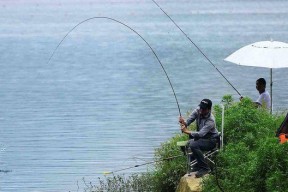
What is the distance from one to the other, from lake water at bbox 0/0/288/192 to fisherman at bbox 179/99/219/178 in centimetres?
639

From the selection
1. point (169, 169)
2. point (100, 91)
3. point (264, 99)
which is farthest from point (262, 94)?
point (100, 91)

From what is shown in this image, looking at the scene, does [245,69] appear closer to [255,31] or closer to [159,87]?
[159,87]

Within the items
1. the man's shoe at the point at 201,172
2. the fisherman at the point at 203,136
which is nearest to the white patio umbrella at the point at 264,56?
the fisherman at the point at 203,136

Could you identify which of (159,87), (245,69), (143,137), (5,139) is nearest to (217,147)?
(143,137)

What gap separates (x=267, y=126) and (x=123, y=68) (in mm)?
34375

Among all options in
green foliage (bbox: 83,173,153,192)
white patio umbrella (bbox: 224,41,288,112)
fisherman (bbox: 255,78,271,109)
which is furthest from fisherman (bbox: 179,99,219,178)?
→ green foliage (bbox: 83,173,153,192)

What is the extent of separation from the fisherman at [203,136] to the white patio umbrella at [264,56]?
241 centimetres

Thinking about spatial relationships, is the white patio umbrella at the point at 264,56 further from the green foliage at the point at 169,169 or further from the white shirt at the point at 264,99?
the green foliage at the point at 169,169

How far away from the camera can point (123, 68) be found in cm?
4519

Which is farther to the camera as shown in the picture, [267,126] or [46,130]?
[46,130]

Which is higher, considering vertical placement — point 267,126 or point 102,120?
point 267,126

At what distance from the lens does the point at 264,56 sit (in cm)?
1269

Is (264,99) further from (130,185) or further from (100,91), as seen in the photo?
(100,91)

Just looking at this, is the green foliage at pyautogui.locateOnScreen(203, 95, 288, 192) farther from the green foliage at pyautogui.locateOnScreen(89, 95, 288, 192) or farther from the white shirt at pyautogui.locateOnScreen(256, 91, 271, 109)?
the white shirt at pyautogui.locateOnScreen(256, 91, 271, 109)
